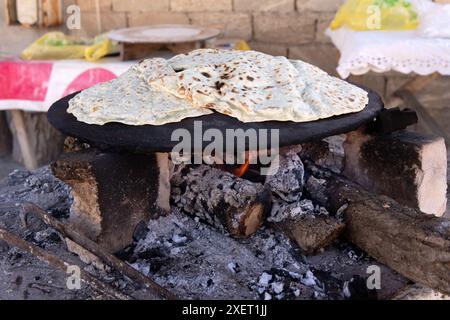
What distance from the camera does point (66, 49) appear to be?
4680 millimetres

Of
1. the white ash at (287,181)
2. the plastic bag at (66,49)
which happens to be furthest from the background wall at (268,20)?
the white ash at (287,181)

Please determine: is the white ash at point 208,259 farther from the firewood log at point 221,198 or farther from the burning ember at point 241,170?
the burning ember at point 241,170

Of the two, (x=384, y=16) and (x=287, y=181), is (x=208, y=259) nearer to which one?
(x=287, y=181)

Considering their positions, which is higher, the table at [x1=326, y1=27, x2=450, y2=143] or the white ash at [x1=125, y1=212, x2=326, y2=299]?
the table at [x1=326, y1=27, x2=450, y2=143]

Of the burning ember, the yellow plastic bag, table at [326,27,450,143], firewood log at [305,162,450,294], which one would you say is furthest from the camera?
the yellow plastic bag

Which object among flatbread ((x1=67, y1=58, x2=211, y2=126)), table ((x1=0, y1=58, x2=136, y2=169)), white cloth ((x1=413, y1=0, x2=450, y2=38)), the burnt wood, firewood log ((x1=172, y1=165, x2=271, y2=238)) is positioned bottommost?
firewood log ((x1=172, y1=165, x2=271, y2=238))

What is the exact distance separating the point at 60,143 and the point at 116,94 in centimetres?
321

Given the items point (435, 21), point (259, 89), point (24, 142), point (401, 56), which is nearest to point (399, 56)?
point (401, 56)

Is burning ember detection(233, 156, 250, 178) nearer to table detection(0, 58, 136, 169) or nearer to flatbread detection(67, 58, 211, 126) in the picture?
flatbread detection(67, 58, 211, 126)

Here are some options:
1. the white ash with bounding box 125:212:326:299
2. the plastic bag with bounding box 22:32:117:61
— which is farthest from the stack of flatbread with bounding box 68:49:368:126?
the plastic bag with bounding box 22:32:117:61

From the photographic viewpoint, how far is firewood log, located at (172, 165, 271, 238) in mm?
2512

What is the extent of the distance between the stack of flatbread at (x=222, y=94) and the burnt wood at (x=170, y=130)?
33mm

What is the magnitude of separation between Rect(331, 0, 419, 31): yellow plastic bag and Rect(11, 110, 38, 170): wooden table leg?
3120mm
